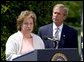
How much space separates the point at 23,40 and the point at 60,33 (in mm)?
631

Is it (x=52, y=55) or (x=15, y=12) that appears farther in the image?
(x=15, y=12)

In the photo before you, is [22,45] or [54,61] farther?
[22,45]

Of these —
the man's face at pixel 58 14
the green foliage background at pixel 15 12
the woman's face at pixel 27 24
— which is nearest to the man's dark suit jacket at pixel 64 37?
the man's face at pixel 58 14

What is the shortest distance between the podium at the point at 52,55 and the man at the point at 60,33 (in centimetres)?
81

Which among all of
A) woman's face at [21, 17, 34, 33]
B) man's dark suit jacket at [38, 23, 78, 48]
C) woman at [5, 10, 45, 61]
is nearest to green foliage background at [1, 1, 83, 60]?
man's dark suit jacket at [38, 23, 78, 48]

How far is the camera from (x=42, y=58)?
2.88 metres

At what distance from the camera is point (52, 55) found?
2912 millimetres

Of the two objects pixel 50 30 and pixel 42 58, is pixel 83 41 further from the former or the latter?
pixel 42 58

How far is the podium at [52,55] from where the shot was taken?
287 centimetres

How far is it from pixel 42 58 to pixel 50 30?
4.50 ft

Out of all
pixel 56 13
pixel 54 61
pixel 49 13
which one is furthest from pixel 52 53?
pixel 49 13

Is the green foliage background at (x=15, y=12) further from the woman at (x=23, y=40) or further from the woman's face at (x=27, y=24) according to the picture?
the woman's face at (x=27, y=24)

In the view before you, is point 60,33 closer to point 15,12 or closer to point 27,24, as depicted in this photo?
point 27,24

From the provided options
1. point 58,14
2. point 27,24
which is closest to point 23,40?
point 27,24
